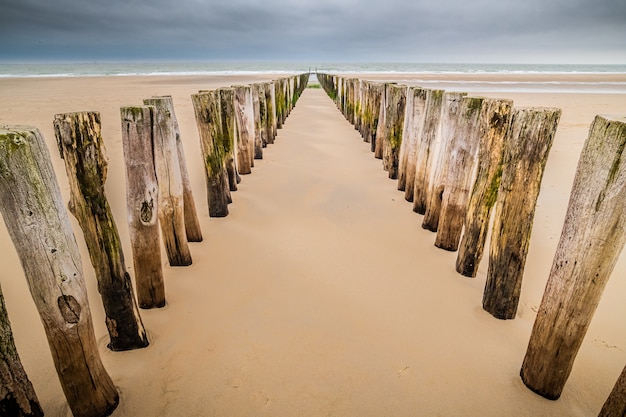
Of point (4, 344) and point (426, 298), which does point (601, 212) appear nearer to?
point (426, 298)

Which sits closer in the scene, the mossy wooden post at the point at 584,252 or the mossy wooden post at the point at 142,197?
the mossy wooden post at the point at 584,252

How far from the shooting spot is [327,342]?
7.81 ft

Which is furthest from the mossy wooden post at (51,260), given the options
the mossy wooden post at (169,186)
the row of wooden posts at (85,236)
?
the mossy wooden post at (169,186)

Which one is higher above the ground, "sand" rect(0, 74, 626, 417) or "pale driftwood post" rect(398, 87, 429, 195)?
"pale driftwood post" rect(398, 87, 429, 195)

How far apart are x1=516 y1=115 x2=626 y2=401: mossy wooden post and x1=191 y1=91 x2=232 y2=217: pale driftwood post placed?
3.35m

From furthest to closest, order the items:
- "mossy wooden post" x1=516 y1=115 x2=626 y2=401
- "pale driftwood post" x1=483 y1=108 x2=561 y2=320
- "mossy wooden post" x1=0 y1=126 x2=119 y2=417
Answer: "pale driftwood post" x1=483 y1=108 x2=561 y2=320 → "mossy wooden post" x1=516 y1=115 x2=626 y2=401 → "mossy wooden post" x1=0 y1=126 x2=119 y2=417

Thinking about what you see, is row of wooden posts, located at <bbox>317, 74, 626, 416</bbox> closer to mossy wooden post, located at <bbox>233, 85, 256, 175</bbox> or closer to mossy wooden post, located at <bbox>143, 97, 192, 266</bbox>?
mossy wooden post, located at <bbox>143, 97, 192, 266</bbox>

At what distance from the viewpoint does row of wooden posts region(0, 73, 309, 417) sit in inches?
57.9

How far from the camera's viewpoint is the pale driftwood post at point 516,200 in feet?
7.31

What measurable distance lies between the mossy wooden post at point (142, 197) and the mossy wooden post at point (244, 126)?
3331 millimetres

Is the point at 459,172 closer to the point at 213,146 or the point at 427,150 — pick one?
the point at 427,150

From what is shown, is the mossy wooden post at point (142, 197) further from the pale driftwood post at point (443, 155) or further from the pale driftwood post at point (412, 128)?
the pale driftwood post at point (412, 128)

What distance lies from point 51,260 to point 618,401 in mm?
2561

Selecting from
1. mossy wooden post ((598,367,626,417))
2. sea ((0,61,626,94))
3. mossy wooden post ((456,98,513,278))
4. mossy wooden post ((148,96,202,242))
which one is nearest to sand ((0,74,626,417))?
mossy wooden post ((148,96,202,242))
